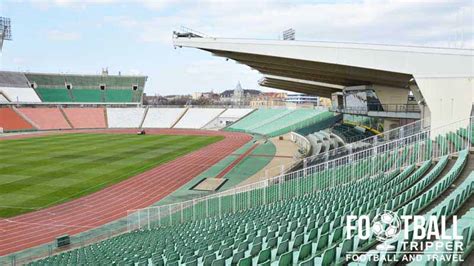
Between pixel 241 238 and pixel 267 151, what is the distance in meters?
33.0

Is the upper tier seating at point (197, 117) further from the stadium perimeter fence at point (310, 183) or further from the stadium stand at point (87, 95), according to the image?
the stadium perimeter fence at point (310, 183)

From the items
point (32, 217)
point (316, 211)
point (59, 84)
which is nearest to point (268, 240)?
point (316, 211)

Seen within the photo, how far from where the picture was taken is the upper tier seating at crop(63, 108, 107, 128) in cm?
7444

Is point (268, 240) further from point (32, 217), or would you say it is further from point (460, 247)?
point (32, 217)

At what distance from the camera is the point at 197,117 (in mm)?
78188

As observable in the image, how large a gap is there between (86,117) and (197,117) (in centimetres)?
2116

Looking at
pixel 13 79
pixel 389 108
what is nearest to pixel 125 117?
pixel 13 79

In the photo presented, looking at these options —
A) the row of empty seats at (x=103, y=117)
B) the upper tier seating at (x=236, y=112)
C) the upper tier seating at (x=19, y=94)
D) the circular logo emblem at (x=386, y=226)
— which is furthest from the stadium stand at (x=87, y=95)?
the circular logo emblem at (x=386, y=226)

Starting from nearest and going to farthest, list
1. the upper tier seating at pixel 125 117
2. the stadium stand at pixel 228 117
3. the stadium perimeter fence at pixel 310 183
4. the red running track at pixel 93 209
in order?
the stadium perimeter fence at pixel 310 183 < the red running track at pixel 93 209 < the stadium stand at pixel 228 117 < the upper tier seating at pixel 125 117

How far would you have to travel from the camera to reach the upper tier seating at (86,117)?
7444 centimetres

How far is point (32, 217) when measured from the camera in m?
19.8

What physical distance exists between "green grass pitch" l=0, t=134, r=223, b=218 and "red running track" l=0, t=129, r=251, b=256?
3.39ft

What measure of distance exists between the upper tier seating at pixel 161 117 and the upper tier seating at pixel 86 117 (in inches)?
329

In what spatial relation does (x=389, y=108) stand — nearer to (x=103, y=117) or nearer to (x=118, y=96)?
(x=103, y=117)
